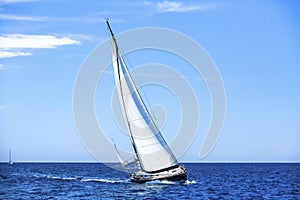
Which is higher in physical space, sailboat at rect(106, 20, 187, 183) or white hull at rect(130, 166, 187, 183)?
sailboat at rect(106, 20, 187, 183)

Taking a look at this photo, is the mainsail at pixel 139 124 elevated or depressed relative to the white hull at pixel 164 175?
elevated

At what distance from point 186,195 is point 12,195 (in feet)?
63.3

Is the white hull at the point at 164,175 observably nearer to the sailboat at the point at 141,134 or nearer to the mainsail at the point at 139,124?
the sailboat at the point at 141,134

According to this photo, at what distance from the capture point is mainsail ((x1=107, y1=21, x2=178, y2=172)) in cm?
6675

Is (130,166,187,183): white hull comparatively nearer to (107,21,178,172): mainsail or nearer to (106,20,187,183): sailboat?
(106,20,187,183): sailboat

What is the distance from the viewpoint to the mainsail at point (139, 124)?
66750 mm

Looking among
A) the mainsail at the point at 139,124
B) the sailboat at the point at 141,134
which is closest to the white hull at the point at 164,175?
the sailboat at the point at 141,134

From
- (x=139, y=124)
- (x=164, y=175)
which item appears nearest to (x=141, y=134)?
(x=139, y=124)

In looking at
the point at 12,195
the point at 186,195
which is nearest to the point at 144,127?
the point at 186,195

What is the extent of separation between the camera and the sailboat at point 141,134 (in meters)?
66.8

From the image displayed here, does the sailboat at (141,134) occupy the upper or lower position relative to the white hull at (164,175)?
upper

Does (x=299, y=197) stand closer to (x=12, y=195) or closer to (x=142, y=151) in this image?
(x=142, y=151)

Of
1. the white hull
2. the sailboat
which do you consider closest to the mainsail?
the sailboat

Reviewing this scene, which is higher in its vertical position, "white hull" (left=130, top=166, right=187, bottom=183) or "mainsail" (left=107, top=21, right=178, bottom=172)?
"mainsail" (left=107, top=21, right=178, bottom=172)
